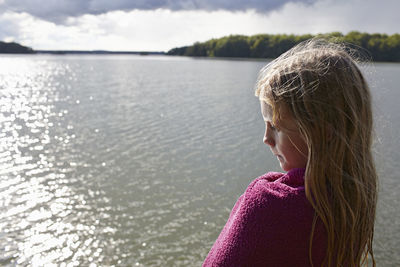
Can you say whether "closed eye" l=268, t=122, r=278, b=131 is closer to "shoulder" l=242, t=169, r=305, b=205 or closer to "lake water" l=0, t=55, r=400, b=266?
"shoulder" l=242, t=169, r=305, b=205

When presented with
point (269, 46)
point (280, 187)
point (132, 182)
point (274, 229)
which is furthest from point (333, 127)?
point (269, 46)

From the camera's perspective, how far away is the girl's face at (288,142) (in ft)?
4.50

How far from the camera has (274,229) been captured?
1.23 m

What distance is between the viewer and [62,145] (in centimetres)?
1121

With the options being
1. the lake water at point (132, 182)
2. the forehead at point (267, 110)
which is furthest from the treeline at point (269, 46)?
the forehead at point (267, 110)

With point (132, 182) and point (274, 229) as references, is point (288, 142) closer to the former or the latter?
point (274, 229)

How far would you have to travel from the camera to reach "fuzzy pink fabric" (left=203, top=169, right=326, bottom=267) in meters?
1.23

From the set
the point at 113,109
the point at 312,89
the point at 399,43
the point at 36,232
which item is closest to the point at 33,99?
the point at 113,109

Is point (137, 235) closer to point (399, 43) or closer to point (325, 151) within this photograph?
point (325, 151)

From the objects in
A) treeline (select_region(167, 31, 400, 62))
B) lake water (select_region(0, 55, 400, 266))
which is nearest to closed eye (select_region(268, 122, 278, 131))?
lake water (select_region(0, 55, 400, 266))

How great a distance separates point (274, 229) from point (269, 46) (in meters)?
105

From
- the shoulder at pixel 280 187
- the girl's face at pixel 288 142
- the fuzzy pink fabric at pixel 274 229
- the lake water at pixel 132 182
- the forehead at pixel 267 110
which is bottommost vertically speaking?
the lake water at pixel 132 182

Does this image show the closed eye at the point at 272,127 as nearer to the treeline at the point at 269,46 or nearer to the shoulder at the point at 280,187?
the shoulder at the point at 280,187

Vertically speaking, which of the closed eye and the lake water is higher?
the closed eye
